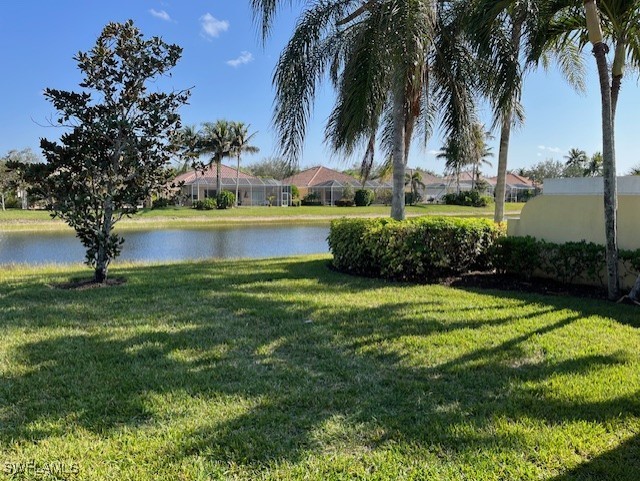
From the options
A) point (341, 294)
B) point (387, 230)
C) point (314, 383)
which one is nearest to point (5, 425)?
point (314, 383)

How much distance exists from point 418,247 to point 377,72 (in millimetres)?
2863

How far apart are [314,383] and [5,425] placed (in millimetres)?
2034

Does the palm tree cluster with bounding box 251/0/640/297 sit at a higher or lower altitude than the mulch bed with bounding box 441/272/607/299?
higher

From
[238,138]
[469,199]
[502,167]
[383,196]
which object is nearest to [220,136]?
[238,138]

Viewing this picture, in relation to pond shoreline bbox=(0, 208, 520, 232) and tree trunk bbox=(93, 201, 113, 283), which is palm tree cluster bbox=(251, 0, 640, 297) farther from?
pond shoreline bbox=(0, 208, 520, 232)

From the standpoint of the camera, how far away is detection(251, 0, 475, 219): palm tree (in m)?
7.48

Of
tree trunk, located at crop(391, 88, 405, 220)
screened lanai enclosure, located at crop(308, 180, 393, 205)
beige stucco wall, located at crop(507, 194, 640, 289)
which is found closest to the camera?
beige stucco wall, located at crop(507, 194, 640, 289)

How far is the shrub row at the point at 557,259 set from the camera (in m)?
7.33

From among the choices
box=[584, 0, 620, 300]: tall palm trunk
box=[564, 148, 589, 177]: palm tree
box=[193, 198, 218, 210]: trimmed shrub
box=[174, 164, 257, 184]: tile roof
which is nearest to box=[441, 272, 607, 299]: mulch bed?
box=[584, 0, 620, 300]: tall palm trunk

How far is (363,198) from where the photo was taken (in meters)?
48.3

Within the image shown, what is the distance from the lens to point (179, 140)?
798 centimetres

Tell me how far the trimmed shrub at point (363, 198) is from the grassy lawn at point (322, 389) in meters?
41.9

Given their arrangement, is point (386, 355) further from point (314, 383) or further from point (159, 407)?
point (159, 407)

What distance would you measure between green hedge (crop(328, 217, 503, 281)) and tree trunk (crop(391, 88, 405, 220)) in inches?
42.5
